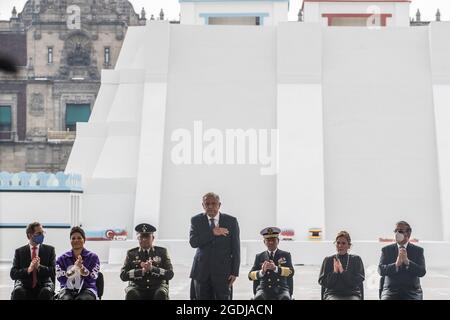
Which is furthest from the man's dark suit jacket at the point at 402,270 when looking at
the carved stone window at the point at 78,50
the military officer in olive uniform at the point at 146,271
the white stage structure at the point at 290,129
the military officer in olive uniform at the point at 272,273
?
the carved stone window at the point at 78,50

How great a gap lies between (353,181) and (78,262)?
13424 millimetres

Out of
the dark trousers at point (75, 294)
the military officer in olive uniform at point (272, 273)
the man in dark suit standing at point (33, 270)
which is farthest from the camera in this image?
the man in dark suit standing at point (33, 270)

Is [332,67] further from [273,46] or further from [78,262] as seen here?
[78,262]

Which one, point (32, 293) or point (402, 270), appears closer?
point (402, 270)

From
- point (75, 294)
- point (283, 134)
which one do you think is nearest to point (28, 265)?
point (75, 294)

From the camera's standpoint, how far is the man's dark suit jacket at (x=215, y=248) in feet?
28.7

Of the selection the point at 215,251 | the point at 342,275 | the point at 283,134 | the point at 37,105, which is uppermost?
the point at 37,105

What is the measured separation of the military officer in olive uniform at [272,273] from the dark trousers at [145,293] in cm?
92

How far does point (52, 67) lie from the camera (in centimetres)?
4872

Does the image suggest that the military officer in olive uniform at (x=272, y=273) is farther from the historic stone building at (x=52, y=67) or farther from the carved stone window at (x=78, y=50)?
the carved stone window at (x=78, y=50)

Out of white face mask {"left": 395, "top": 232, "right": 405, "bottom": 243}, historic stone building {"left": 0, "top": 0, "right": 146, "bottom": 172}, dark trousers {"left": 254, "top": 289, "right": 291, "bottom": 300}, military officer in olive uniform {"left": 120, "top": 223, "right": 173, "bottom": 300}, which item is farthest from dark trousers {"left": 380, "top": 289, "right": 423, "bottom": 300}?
historic stone building {"left": 0, "top": 0, "right": 146, "bottom": 172}

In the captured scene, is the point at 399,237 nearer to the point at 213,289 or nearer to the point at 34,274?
the point at 213,289

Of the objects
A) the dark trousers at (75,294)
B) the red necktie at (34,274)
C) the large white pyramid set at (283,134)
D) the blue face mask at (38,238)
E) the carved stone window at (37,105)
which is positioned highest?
the carved stone window at (37,105)

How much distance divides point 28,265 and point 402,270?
154 inches
